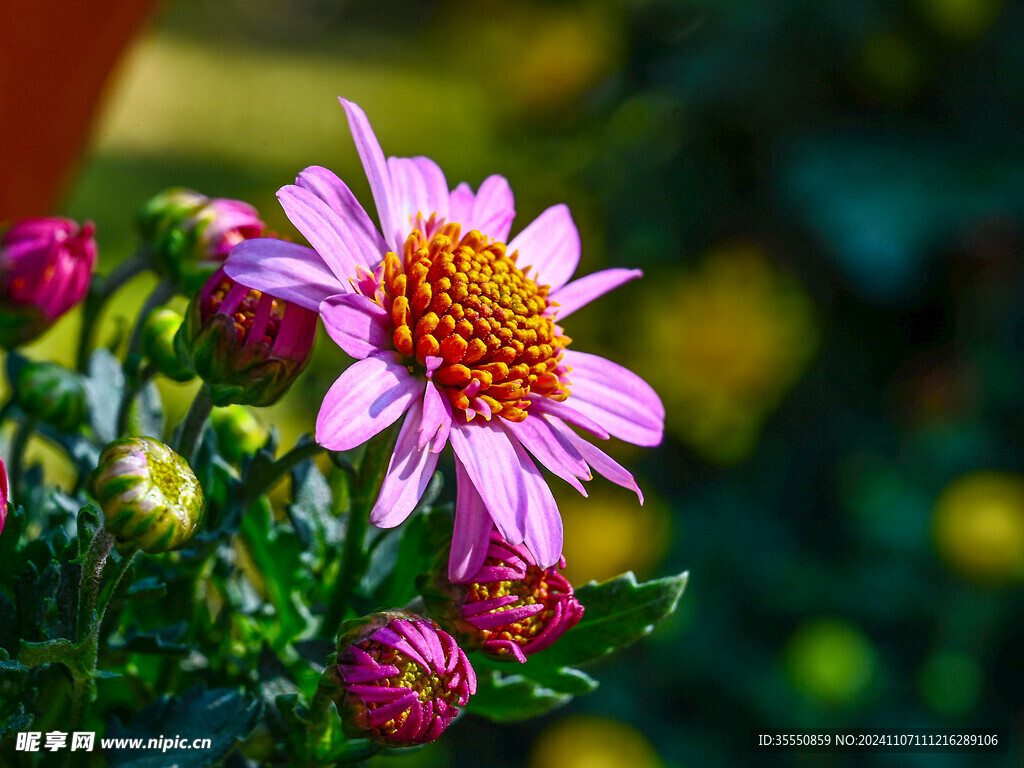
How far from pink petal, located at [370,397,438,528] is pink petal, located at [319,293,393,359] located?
0.02 m

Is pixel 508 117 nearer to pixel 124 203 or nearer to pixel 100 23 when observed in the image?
pixel 124 203

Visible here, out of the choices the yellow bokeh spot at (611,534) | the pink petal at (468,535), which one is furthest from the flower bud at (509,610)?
the yellow bokeh spot at (611,534)

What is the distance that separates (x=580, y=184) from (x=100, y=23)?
0.83 metres

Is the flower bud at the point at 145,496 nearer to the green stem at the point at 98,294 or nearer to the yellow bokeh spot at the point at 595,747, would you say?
the green stem at the point at 98,294

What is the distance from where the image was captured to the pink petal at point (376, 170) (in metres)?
0.33

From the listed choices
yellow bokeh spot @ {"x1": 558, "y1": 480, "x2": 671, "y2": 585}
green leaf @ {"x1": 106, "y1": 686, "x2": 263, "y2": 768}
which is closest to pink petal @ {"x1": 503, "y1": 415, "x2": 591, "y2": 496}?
green leaf @ {"x1": 106, "y1": 686, "x2": 263, "y2": 768}

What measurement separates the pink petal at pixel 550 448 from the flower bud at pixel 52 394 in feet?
0.66

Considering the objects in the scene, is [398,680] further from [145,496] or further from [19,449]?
[19,449]

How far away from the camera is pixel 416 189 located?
36 centimetres

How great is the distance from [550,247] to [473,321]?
70 millimetres

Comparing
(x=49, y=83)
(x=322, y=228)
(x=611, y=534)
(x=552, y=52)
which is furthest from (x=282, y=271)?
(x=552, y=52)

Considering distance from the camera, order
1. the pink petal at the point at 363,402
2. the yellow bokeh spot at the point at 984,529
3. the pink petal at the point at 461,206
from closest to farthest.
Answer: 1. the pink petal at the point at 363,402
2. the pink petal at the point at 461,206
3. the yellow bokeh spot at the point at 984,529

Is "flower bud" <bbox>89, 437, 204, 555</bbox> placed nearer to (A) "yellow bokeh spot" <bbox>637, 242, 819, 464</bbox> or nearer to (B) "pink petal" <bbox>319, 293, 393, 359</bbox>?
(B) "pink petal" <bbox>319, 293, 393, 359</bbox>

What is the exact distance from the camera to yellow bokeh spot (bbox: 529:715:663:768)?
102 cm
